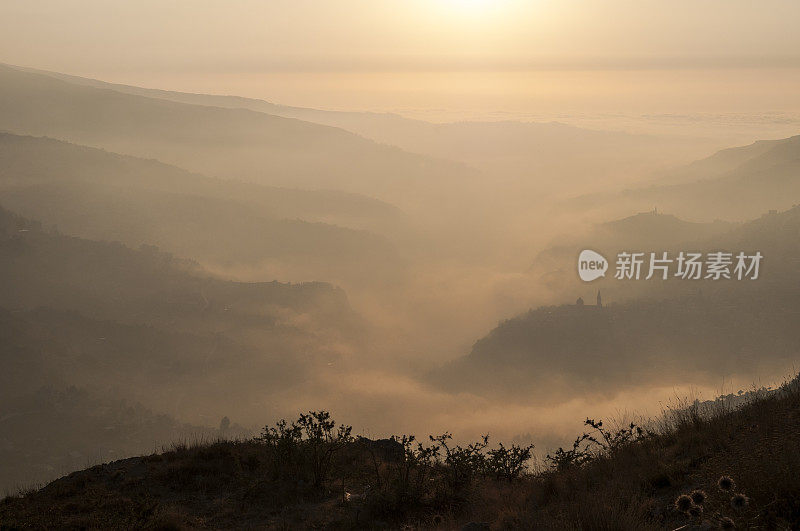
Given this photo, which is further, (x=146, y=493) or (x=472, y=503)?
(x=146, y=493)

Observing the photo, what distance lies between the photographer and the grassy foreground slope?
6.86 meters

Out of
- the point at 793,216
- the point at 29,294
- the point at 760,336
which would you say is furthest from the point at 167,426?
the point at 793,216

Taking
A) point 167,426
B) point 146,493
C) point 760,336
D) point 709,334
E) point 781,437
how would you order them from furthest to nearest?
point 709,334 → point 760,336 → point 167,426 → point 146,493 → point 781,437

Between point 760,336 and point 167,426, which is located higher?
point 760,336

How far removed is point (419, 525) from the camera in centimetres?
926

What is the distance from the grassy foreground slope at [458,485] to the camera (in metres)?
6.86

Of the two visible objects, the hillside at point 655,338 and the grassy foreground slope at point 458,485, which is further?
the hillside at point 655,338

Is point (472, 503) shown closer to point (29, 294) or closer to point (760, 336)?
point (760, 336)

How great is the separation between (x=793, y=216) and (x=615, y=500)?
234m

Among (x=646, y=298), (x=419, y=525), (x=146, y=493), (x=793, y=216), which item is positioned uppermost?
(x=793, y=216)

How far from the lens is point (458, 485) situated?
1071 cm

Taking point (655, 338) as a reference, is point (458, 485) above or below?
below

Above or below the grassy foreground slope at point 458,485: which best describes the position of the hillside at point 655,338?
above

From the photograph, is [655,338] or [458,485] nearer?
[458,485]
